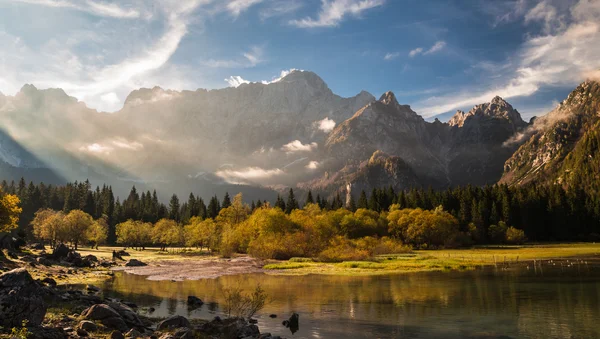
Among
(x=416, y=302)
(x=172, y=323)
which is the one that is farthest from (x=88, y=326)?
(x=416, y=302)

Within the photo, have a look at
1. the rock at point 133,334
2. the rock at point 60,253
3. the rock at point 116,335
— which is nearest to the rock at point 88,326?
the rock at point 116,335

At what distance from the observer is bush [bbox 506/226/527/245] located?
14980cm

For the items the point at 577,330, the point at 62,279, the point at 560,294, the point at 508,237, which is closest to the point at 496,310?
the point at 577,330

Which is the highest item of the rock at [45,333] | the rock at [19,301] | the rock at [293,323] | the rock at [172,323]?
the rock at [19,301]

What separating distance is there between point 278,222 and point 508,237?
9248 cm

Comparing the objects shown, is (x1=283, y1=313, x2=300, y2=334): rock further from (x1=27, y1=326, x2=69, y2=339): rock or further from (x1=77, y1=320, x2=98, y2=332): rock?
(x1=27, y1=326, x2=69, y2=339): rock

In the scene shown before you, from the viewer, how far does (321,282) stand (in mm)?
59844

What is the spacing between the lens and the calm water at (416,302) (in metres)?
29.9

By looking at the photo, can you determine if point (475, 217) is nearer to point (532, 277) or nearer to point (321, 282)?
point (532, 277)

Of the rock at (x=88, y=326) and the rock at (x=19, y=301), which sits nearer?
the rock at (x=19, y=301)

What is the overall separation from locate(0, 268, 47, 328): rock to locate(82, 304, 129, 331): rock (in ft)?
18.2

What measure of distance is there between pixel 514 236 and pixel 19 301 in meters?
162

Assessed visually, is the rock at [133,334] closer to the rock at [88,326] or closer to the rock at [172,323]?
the rock at [172,323]

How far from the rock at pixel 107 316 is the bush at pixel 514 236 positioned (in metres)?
154
